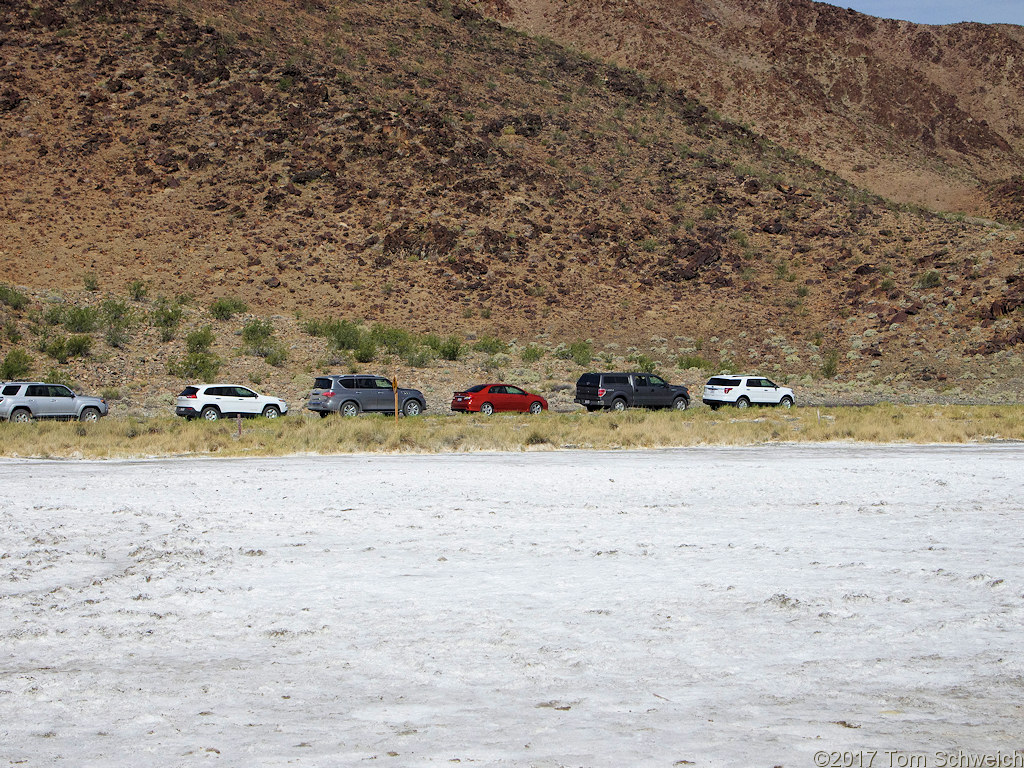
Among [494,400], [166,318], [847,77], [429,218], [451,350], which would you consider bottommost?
[494,400]

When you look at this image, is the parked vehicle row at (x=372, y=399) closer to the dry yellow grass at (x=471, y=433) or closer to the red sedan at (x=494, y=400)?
the red sedan at (x=494, y=400)

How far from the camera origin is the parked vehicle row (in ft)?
112

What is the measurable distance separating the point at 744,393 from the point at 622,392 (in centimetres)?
550

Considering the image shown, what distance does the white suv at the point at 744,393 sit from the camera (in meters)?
40.9

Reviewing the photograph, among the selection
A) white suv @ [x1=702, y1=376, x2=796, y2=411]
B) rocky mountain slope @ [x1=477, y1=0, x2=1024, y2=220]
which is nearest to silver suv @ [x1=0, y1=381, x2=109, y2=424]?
white suv @ [x1=702, y1=376, x2=796, y2=411]

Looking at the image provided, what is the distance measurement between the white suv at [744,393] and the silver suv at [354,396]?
12.6 meters

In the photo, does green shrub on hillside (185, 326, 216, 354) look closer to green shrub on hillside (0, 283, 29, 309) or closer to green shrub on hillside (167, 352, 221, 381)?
green shrub on hillside (167, 352, 221, 381)

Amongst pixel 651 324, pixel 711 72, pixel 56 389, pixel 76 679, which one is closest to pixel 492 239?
pixel 651 324

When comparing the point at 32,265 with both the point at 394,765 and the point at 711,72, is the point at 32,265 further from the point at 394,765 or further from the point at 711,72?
the point at 711,72

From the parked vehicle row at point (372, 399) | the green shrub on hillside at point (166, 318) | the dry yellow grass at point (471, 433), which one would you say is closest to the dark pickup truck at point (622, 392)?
the parked vehicle row at point (372, 399)

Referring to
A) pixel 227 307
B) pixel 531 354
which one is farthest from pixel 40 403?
pixel 531 354

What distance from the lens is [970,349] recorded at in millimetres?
53562

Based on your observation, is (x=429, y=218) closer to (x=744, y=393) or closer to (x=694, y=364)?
(x=694, y=364)

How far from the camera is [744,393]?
40.9 meters
